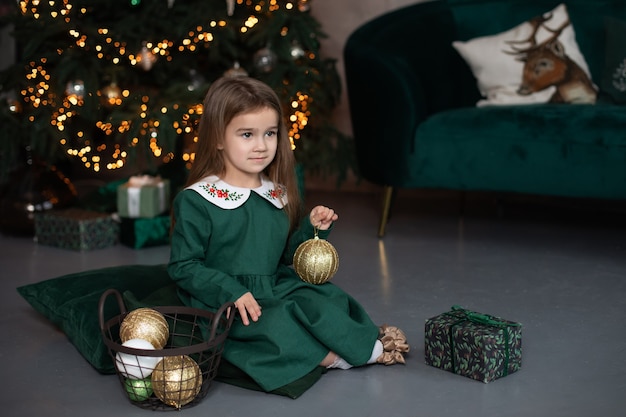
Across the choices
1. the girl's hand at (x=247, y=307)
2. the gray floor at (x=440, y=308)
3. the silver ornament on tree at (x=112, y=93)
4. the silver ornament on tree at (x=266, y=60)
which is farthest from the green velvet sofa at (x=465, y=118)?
the girl's hand at (x=247, y=307)

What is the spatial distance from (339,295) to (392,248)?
1.23m

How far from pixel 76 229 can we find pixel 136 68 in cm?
81

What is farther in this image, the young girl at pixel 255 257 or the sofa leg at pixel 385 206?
the sofa leg at pixel 385 206

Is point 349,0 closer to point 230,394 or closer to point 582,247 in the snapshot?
point 582,247

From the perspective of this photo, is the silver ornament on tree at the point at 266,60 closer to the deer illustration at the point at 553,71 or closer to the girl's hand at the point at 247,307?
the deer illustration at the point at 553,71

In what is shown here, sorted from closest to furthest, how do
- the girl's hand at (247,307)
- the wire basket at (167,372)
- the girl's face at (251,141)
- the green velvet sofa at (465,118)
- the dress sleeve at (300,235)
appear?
the wire basket at (167,372)
the girl's hand at (247,307)
the girl's face at (251,141)
the dress sleeve at (300,235)
the green velvet sofa at (465,118)

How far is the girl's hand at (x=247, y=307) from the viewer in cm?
179

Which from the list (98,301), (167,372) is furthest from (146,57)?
(167,372)

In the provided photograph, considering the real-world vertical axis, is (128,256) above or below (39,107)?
below

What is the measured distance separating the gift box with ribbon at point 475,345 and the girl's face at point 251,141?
510 millimetres

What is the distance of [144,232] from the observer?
3232 mm

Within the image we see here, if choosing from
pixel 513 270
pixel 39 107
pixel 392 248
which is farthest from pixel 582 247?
pixel 39 107

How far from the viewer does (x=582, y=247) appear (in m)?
3.18

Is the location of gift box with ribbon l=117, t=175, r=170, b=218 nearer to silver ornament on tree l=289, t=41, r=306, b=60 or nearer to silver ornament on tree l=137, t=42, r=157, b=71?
silver ornament on tree l=137, t=42, r=157, b=71
